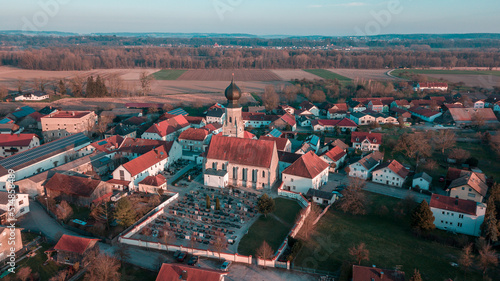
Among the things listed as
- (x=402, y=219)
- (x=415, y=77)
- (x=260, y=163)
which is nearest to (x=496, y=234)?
(x=402, y=219)

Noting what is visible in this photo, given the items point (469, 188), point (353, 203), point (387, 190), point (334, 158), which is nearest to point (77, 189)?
point (353, 203)

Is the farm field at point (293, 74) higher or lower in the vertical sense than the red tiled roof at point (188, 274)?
higher

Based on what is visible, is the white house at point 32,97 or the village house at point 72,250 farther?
the white house at point 32,97

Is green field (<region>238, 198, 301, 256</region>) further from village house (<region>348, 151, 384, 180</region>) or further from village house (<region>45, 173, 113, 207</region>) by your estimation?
village house (<region>45, 173, 113, 207</region>)

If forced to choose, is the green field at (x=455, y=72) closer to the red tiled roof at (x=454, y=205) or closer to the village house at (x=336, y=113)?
the village house at (x=336, y=113)

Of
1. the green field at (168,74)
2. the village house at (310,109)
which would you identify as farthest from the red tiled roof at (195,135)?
the green field at (168,74)

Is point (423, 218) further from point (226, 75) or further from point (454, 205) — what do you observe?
point (226, 75)

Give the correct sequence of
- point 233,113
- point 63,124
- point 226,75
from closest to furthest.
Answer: point 233,113 → point 63,124 → point 226,75
